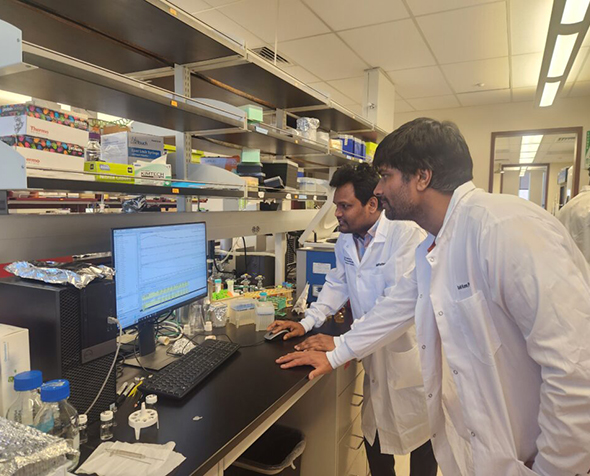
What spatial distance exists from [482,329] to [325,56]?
3268 mm

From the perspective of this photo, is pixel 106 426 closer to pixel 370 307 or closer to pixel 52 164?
pixel 52 164

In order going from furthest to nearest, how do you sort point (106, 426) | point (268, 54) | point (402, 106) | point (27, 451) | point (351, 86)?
point (402, 106)
point (351, 86)
point (268, 54)
point (106, 426)
point (27, 451)

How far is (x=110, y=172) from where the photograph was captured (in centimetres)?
120

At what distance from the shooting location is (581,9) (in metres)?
2.17

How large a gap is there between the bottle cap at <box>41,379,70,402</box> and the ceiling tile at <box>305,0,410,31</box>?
2698 mm

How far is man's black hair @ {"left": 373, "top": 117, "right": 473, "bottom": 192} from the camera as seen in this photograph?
1087 mm

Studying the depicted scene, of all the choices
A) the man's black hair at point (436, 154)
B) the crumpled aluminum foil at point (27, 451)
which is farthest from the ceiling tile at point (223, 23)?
the crumpled aluminum foil at point (27, 451)

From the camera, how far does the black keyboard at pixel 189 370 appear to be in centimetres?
113

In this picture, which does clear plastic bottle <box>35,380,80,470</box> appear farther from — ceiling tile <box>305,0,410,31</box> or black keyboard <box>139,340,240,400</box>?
ceiling tile <box>305,0,410,31</box>

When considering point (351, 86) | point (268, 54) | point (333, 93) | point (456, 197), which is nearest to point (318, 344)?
point (456, 197)

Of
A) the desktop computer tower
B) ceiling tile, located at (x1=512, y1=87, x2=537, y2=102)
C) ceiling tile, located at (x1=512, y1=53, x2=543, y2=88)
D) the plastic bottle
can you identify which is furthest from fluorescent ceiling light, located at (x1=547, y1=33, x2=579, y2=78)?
the desktop computer tower

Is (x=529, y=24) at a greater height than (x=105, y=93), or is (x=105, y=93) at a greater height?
(x=529, y=24)

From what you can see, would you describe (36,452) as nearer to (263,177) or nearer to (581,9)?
(263,177)

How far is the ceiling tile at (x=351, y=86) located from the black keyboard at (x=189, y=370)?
3.41 metres
